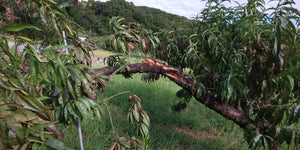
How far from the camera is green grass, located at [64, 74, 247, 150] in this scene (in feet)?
7.94

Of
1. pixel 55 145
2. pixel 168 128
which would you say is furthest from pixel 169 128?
pixel 55 145

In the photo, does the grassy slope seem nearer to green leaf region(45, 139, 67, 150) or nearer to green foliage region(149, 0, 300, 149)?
green foliage region(149, 0, 300, 149)

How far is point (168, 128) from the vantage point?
3.04 m

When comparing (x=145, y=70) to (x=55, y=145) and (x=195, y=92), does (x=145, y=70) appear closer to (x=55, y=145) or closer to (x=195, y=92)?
(x=195, y=92)

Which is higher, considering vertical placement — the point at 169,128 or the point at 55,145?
the point at 55,145

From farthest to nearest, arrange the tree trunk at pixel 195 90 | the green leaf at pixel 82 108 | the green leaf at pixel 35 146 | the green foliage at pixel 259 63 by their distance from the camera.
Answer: the tree trunk at pixel 195 90, the green foliage at pixel 259 63, the green leaf at pixel 82 108, the green leaf at pixel 35 146

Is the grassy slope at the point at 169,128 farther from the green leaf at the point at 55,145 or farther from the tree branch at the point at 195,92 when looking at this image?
the green leaf at the point at 55,145

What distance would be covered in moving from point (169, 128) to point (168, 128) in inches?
0.9

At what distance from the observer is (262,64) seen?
1.34m

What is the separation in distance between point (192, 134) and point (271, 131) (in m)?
1.64

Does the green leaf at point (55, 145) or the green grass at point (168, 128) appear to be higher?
the green leaf at point (55, 145)

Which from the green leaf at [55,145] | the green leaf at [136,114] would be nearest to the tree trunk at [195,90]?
the green leaf at [136,114]

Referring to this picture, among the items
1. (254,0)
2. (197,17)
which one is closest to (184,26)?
(197,17)

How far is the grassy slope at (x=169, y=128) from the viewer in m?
2.43
